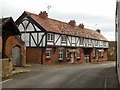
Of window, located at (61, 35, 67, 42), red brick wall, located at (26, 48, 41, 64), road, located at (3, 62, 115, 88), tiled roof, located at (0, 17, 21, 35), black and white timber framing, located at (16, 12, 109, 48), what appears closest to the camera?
road, located at (3, 62, 115, 88)

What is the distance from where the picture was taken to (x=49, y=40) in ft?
132

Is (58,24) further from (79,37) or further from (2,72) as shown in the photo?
(2,72)

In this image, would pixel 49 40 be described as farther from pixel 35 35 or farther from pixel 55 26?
pixel 55 26

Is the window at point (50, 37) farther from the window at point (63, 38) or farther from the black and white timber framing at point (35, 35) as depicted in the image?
the window at point (63, 38)

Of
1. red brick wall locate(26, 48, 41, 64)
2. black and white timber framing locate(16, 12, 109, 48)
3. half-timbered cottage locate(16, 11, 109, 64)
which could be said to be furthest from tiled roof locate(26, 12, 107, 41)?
red brick wall locate(26, 48, 41, 64)

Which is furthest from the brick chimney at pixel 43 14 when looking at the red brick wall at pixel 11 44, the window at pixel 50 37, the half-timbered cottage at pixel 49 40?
the red brick wall at pixel 11 44

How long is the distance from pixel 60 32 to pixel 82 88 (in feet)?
87.0

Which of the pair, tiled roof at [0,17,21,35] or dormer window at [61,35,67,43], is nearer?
tiled roof at [0,17,21,35]

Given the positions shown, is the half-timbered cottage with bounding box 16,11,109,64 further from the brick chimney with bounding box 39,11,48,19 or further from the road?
the road

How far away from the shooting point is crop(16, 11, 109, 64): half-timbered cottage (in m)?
39.9

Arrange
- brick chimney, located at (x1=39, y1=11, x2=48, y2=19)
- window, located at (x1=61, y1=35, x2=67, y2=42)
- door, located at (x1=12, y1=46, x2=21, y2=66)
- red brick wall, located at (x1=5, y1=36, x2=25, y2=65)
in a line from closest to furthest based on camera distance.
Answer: red brick wall, located at (x1=5, y1=36, x2=25, y2=65) < door, located at (x1=12, y1=46, x2=21, y2=66) < brick chimney, located at (x1=39, y1=11, x2=48, y2=19) < window, located at (x1=61, y1=35, x2=67, y2=42)

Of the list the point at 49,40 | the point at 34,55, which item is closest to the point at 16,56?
the point at 34,55

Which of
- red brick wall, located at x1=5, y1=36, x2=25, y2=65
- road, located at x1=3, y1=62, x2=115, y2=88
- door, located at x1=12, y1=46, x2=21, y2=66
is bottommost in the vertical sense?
road, located at x1=3, y1=62, x2=115, y2=88

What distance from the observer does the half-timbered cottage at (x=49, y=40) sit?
3994 centimetres
